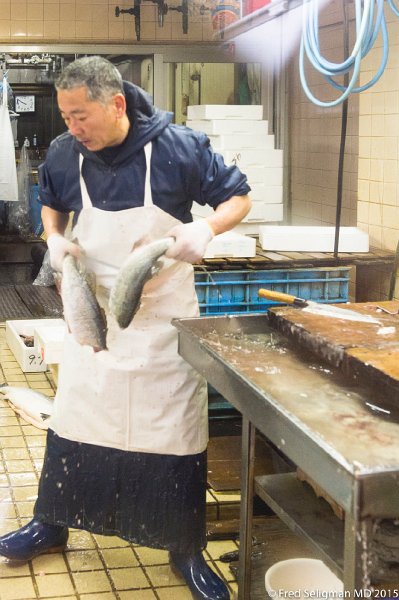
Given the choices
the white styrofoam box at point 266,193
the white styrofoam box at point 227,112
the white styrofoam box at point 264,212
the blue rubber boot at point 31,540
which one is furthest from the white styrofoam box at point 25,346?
the blue rubber boot at point 31,540

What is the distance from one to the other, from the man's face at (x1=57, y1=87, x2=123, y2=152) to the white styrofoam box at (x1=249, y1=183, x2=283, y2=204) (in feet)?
12.2

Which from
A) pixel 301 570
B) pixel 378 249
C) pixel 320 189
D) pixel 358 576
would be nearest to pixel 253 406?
pixel 358 576

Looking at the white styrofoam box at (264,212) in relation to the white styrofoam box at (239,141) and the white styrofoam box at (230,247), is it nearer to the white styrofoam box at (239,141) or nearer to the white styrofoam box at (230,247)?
the white styrofoam box at (239,141)

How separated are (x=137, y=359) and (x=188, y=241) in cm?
57

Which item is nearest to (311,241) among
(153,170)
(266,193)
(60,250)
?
(266,193)

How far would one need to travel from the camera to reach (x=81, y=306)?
329 centimetres

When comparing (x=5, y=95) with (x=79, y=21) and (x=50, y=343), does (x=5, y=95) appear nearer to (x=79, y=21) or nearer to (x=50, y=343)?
(x=79, y=21)

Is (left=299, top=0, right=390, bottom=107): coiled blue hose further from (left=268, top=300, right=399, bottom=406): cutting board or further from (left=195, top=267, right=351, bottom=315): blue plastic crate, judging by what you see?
(left=268, top=300, right=399, bottom=406): cutting board

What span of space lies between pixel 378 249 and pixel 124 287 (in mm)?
2744

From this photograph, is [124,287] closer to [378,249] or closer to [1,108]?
[378,249]

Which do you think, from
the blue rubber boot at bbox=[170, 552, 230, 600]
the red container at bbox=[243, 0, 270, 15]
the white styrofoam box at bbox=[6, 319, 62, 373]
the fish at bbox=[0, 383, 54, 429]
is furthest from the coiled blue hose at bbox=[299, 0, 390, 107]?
the white styrofoam box at bbox=[6, 319, 62, 373]

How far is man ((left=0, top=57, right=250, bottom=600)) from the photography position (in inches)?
132

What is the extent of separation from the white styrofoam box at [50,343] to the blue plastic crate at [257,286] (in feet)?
4.70

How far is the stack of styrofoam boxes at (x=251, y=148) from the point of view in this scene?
6.75m
